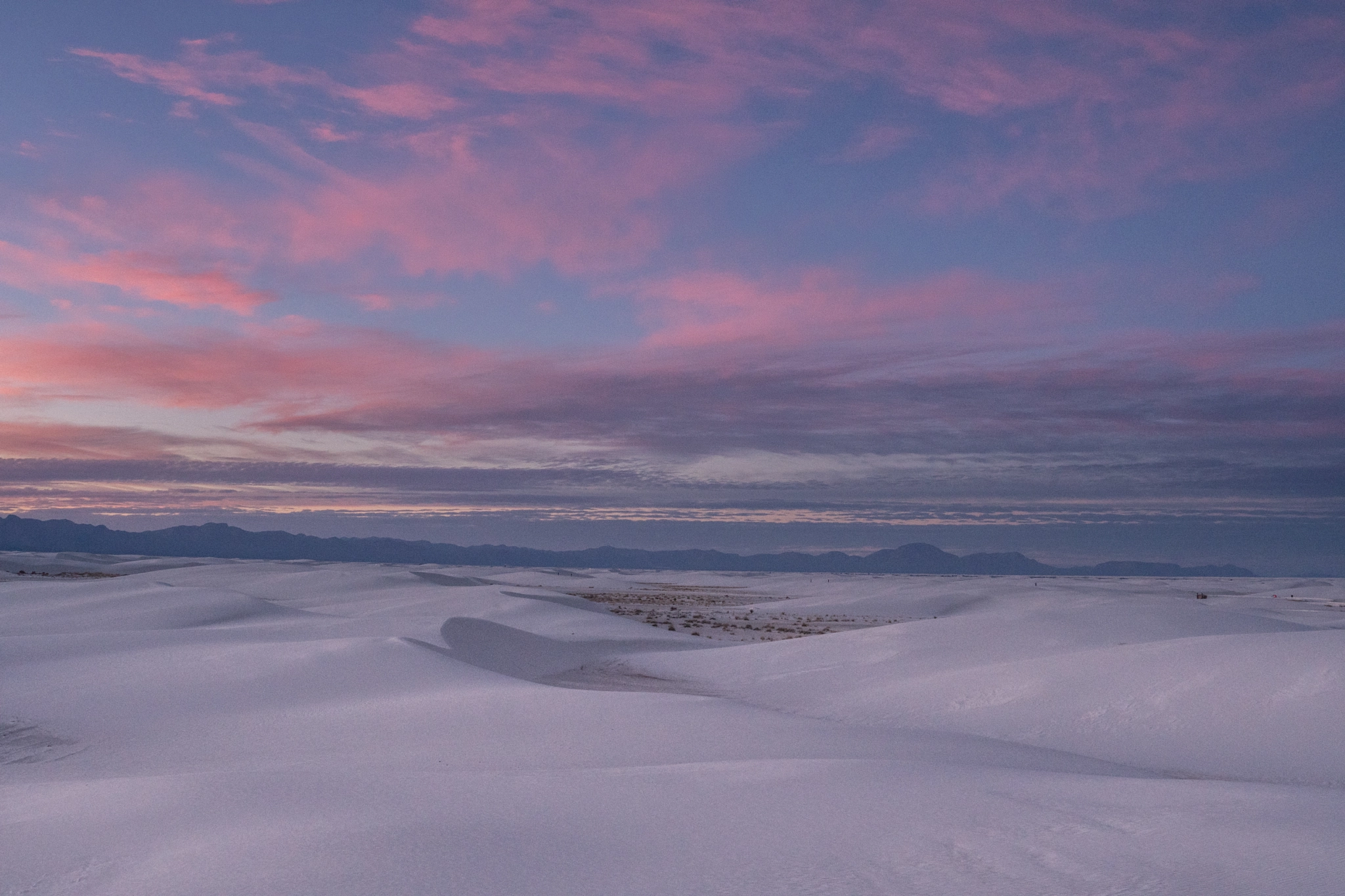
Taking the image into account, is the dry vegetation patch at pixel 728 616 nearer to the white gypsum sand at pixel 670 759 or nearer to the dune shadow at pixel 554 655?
the dune shadow at pixel 554 655

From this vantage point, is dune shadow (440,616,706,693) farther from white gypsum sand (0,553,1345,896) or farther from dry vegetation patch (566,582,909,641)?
dry vegetation patch (566,582,909,641)

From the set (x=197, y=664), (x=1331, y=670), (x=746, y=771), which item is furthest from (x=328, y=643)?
(x=1331, y=670)

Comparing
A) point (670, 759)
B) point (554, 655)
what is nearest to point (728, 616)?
point (554, 655)

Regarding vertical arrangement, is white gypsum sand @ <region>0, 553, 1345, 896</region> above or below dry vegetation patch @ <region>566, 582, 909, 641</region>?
above

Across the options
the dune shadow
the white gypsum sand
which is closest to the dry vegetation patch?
the dune shadow

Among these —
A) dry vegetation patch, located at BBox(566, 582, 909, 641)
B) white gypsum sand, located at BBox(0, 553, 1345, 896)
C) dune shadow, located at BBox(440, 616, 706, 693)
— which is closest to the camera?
white gypsum sand, located at BBox(0, 553, 1345, 896)

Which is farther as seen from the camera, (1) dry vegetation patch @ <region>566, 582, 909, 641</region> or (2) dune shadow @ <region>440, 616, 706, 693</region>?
(1) dry vegetation patch @ <region>566, 582, 909, 641</region>

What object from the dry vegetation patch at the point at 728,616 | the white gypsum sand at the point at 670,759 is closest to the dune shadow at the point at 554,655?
the white gypsum sand at the point at 670,759

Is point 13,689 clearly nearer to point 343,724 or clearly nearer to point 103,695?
point 103,695
